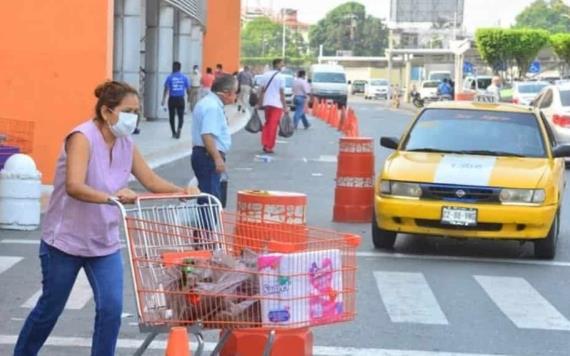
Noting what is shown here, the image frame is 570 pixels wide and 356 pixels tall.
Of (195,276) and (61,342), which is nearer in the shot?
(195,276)

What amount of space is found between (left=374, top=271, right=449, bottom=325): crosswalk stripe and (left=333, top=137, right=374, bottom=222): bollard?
3537mm

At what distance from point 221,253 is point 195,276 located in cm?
21

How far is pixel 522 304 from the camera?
9.80 metres

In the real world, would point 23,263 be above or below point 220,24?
below

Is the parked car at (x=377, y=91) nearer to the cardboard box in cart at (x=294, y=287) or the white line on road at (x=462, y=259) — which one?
the white line on road at (x=462, y=259)

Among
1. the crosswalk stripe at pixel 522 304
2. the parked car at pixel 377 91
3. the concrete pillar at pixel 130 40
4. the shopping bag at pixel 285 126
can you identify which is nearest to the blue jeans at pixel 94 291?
the crosswalk stripe at pixel 522 304

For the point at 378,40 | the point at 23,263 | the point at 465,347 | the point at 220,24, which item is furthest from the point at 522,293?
the point at 378,40

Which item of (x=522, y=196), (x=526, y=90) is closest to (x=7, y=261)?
(x=522, y=196)

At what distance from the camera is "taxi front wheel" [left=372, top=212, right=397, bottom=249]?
12242 mm

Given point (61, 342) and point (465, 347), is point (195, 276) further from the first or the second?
point (465, 347)

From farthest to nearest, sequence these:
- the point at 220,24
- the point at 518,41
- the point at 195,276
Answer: the point at 518,41
the point at 220,24
the point at 195,276

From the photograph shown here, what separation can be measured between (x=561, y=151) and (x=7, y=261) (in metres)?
5.90

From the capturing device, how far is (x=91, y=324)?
8.52 m

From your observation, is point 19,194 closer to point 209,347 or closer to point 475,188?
point 475,188
